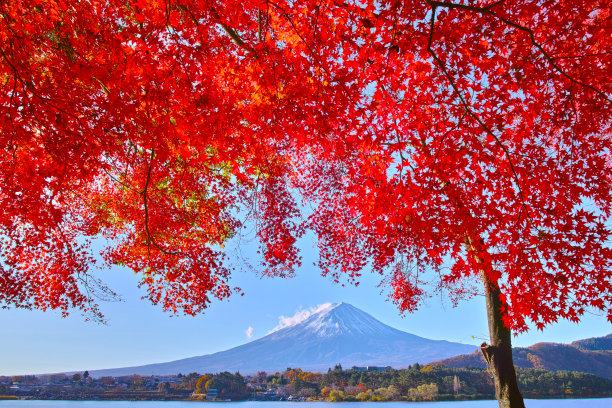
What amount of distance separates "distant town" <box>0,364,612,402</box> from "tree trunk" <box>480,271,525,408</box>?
35.0 ft

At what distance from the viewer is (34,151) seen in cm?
509

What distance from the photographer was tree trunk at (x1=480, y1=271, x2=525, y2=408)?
5.83 metres

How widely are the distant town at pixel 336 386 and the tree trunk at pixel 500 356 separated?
10670mm

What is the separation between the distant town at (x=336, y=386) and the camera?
1572 cm

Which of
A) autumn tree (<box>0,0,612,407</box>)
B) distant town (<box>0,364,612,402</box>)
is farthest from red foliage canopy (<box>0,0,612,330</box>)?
distant town (<box>0,364,612,402</box>)

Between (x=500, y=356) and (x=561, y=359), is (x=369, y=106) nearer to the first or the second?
(x=500, y=356)

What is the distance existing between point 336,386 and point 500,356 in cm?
1262

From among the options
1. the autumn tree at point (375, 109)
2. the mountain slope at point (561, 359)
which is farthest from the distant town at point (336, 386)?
the autumn tree at point (375, 109)

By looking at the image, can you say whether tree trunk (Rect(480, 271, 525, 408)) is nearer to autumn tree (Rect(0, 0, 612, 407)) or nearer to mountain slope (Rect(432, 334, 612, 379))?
autumn tree (Rect(0, 0, 612, 407))

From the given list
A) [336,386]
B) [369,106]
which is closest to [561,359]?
[336,386]

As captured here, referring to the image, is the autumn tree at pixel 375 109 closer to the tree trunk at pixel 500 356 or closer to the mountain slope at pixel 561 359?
the tree trunk at pixel 500 356

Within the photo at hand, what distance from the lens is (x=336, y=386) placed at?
17094 millimetres

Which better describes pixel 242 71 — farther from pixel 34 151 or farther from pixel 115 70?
pixel 34 151

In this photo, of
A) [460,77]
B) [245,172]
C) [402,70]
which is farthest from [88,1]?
[460,77]
